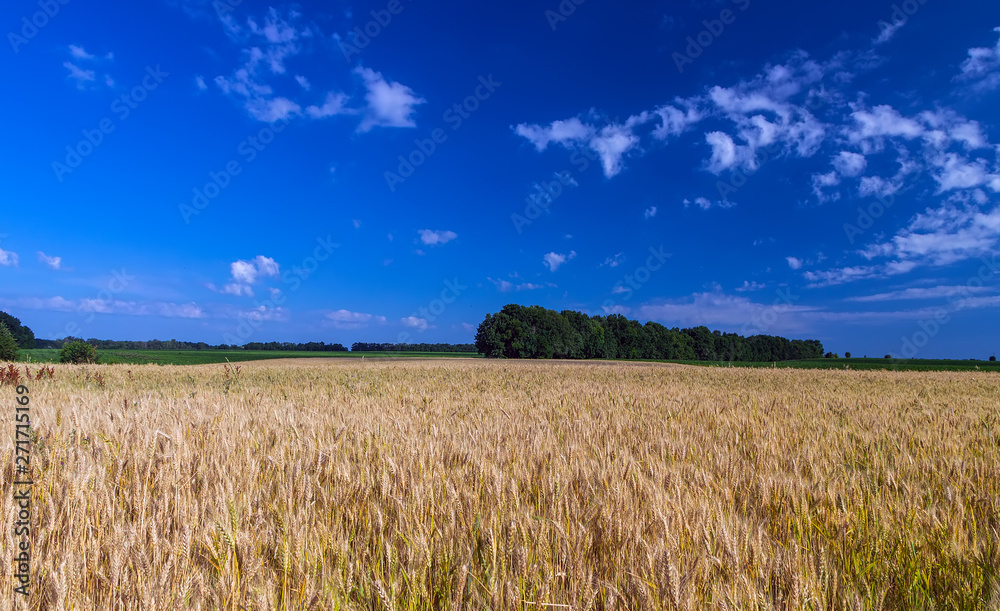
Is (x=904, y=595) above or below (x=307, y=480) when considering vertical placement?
below

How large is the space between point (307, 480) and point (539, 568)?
4.20ft

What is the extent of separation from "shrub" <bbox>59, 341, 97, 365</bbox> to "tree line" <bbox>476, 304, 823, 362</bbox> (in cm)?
5347

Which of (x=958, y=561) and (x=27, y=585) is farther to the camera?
(x=958, y=561)

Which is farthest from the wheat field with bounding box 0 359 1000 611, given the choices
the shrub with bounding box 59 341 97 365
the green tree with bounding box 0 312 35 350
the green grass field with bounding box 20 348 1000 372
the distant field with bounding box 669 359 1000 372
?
the green tree with bounding box 0 312 35 350

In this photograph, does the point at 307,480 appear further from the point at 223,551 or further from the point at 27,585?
the point at 27,585

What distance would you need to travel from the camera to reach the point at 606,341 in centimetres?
9238

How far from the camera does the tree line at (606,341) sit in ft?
253

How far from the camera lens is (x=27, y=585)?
152 cm

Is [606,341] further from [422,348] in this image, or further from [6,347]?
[6,347]

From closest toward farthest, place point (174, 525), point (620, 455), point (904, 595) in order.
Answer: point (904, 595) → point (174, 525) → point (620, 455)

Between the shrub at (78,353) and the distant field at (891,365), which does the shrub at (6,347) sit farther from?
the distant field at (891,365)

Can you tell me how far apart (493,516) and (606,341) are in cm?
9309

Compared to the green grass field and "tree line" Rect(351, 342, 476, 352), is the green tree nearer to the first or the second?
the green grass field

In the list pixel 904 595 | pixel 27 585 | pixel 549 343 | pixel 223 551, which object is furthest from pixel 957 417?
pixel 549 343
